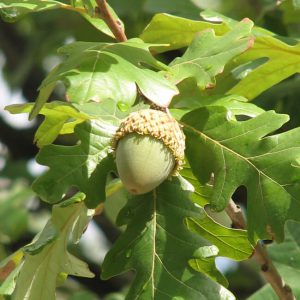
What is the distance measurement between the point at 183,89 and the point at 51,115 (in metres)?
0.30

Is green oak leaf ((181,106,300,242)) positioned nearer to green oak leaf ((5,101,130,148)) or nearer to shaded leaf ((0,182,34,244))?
green oak leaf ((5,101,130,148))

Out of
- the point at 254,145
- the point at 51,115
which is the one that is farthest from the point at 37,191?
the point at 254,145

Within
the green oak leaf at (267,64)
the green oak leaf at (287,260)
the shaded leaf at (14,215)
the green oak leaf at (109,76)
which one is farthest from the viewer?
the shaded leaf at (14,215)

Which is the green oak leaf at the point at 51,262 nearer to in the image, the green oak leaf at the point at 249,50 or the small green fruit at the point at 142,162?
the small green fruit at the point at 142,162

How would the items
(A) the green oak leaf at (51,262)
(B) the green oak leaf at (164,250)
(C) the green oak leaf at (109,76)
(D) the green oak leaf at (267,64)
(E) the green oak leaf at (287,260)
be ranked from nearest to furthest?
(C) the green oak leaf at (109,76) → (B) the green oak leaf at (164,250) → (A) the green oak leaf at (51,262) → (D) the green oak leaf at (267,64) → (E) the green oak leaf at (287,260)

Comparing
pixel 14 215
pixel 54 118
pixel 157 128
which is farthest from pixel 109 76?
pixel 14 215

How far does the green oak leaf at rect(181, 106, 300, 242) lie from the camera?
1.65m

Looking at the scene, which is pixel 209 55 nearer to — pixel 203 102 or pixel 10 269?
pixel 203 102

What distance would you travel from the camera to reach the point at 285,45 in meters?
2.00

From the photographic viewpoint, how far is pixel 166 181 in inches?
68.5

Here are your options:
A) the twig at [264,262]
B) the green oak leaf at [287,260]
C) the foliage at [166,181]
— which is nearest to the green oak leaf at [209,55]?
the foliage at [166,181]

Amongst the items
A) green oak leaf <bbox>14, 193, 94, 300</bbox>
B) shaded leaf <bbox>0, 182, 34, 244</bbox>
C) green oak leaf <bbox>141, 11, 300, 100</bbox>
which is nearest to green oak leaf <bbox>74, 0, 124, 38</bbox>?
green oak leaf <bbox>141, 11, 300, 100</bbox>

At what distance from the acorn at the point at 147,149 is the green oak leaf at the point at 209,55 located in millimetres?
94

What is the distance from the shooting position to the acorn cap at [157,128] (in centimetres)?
163
